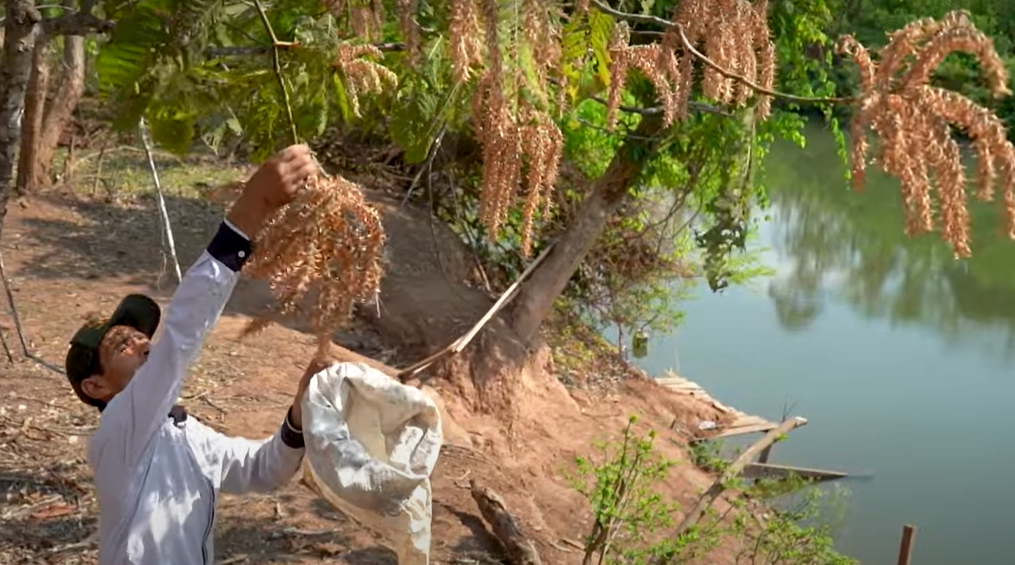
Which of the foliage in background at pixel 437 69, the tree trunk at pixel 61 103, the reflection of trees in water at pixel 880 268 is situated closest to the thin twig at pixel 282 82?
the foliage in background at pixel 437 69

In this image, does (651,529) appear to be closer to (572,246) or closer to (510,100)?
(572,246)

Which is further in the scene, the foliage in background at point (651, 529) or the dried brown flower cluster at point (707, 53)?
the foliage in background at point (651, 529)

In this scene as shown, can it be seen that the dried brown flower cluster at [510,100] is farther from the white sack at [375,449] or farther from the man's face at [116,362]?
the man's face at [116,362]

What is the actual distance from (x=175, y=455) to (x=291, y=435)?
0.18 metres

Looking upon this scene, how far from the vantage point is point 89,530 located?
338 cm

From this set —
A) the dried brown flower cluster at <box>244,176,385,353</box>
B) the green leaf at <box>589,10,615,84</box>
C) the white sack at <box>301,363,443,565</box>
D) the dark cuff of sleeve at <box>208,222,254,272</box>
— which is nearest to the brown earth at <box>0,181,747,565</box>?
the white sack at <box>301,363,443,565</box>

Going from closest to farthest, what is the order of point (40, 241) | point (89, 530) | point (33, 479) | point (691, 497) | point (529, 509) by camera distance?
point (89, 530) → point (33, 479) → point (529, 509) → point (40, 241) → point (691, 497)

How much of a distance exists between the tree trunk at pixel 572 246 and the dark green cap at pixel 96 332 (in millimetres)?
4806

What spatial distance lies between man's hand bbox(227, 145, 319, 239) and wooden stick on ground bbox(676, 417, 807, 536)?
3970 millimetres

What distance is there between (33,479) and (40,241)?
2953 mm

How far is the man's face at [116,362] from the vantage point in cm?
185

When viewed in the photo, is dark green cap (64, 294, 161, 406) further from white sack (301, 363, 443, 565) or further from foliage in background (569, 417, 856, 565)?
foliage in background (569, 417, 856, 565)

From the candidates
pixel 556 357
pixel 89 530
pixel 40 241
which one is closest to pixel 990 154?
pixel 89 530

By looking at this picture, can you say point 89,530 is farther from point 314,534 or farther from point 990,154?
point 990,154
